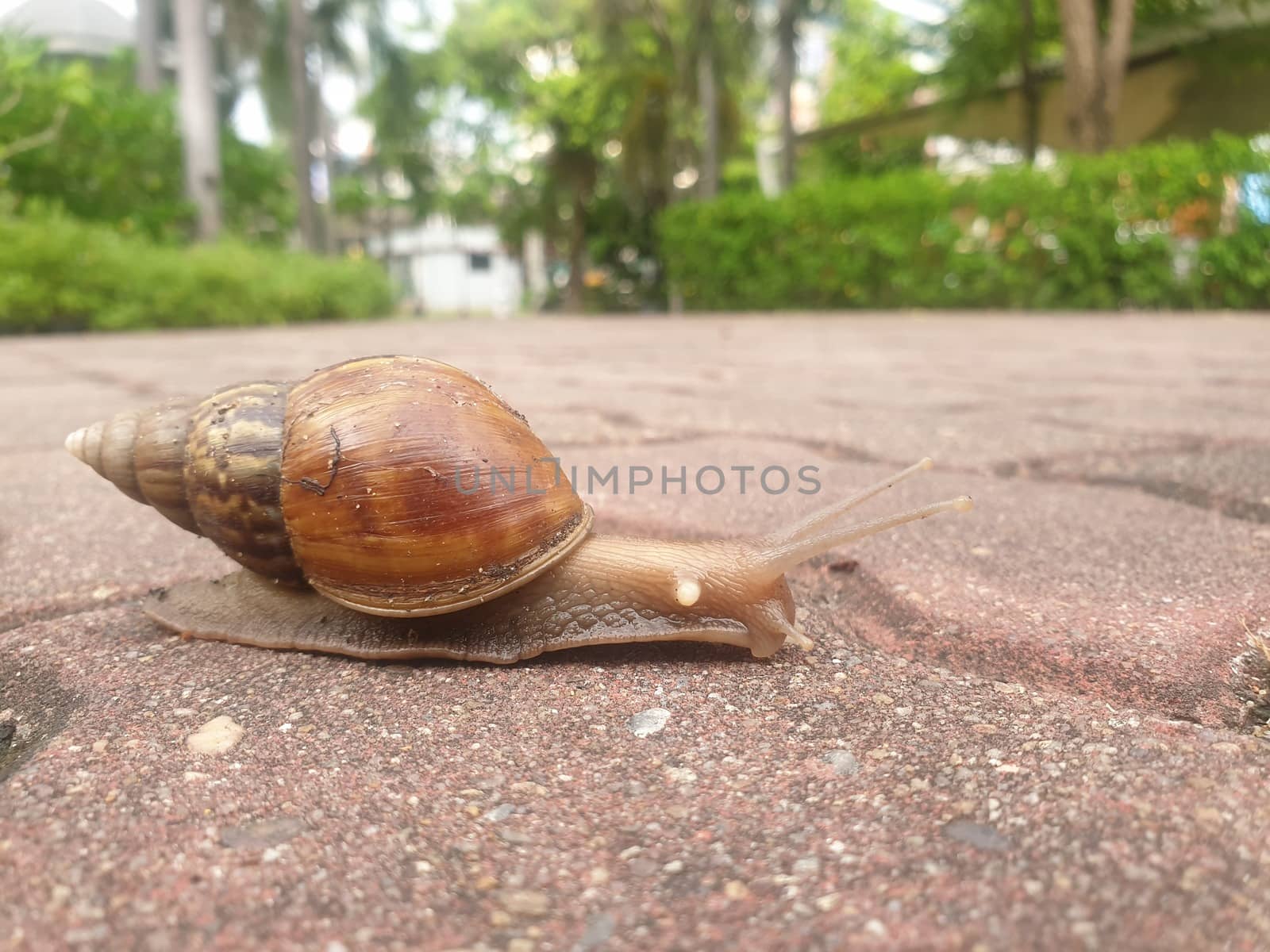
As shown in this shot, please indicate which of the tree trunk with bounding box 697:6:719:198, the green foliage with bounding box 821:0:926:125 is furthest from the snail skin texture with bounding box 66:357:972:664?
the green foliage with bounding box 821:0:926:125

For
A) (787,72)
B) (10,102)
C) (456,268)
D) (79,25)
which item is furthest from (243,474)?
(456,268)

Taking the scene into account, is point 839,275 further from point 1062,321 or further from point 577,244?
point 577,244

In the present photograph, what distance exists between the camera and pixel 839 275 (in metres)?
10.6

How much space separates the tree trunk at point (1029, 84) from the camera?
44.1 feet

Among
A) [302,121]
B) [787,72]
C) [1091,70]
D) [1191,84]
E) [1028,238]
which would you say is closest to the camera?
[1028,238]

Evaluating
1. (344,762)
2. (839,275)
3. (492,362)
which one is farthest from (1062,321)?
(344,762)

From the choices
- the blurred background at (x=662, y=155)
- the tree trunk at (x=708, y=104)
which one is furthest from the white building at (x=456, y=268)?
the tree trunk at (x=708, y=104)

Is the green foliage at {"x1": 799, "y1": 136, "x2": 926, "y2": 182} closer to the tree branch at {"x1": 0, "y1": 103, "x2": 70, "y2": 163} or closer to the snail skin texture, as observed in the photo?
the tree branch at {"x1": 0, "y1": 103, "x2": 70, "y2": 163}

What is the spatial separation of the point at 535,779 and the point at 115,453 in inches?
29.9

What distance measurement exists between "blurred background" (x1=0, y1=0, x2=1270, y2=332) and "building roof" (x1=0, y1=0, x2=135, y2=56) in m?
0.08

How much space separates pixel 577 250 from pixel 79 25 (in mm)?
11520

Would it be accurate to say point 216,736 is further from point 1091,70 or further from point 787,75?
point 787,75

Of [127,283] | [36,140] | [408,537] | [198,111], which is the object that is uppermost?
[198,111]

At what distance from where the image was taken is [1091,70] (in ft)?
32.7
